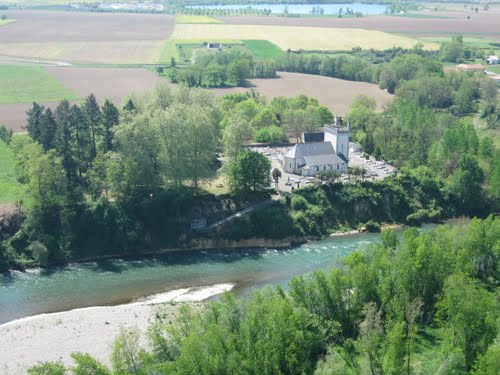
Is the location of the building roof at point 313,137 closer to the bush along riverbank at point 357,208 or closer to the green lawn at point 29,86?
the bush along riverbank at point 357,208

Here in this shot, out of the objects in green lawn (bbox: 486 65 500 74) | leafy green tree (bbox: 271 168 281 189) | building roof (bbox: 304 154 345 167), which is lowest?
leafy green tree (bbox: 271 168 281 189)

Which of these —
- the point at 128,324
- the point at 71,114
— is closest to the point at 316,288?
the point at 128,324

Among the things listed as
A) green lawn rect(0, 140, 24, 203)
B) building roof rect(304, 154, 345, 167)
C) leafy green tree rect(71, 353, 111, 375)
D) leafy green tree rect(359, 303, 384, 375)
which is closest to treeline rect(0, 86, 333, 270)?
green lawn rect(0, 140, 24, 203)

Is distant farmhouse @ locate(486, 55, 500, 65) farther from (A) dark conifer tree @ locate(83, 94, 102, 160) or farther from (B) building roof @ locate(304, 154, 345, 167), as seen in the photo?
(A) dark conifer tree @ locate(83, 94, 102, 160)

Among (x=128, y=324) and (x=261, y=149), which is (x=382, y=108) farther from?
(x=128, y=324)

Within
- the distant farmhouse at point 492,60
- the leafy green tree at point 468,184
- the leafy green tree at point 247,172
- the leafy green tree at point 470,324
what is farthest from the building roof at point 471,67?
the leafy green tree at point 470,324

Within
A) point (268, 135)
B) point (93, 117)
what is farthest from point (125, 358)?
point (268, 135)
